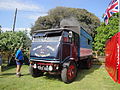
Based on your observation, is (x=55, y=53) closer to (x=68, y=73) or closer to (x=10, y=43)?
(x=68, y=73)

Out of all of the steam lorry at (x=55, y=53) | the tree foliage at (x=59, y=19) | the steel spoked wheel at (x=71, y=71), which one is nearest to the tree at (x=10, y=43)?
the steam lorry at (x=55, y=53)

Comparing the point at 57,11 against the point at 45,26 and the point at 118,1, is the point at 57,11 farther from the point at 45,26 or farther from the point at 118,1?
the point at 118,1

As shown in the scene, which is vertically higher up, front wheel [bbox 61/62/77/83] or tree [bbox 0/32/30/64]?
tree [bbox 0/32/30/64]

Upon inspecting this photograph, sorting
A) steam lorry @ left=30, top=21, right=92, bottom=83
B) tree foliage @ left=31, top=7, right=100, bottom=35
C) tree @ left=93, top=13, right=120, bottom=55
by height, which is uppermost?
tree foliage @ left=31, top=7, right=100, bottom=35

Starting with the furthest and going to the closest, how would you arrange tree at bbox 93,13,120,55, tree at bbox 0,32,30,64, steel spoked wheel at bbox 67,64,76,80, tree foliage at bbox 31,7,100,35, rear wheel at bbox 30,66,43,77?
tree foliage at bbox 31,7,100,35 → tree at bbox 93,13,120,55 → tree at bbox 0,32,30,64 → rear wheel at bbox 30,66,43,77 → steel spoked wheel at bbox 67,64,76,80

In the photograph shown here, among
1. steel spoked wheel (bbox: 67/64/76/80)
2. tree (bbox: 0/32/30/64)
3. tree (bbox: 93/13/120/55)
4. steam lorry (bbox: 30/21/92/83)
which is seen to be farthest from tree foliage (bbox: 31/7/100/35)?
steel spoked wheel (bbox: 67/64/76/80)

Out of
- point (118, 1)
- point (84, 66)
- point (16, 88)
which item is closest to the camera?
point (16, 88)

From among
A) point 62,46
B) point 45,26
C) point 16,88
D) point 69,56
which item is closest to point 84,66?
point 69,56

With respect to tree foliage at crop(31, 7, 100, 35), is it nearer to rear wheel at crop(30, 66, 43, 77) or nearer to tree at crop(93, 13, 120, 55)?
tree at crop(93, 13, 120, 55)

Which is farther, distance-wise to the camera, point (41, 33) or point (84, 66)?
point (84, 66)

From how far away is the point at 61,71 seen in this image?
648cm

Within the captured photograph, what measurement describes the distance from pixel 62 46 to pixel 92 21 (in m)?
21.3

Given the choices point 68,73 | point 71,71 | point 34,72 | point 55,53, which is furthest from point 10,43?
point 68,73

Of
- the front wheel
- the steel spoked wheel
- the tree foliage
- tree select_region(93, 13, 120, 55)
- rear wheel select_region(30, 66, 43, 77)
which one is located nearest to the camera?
the front wheel
